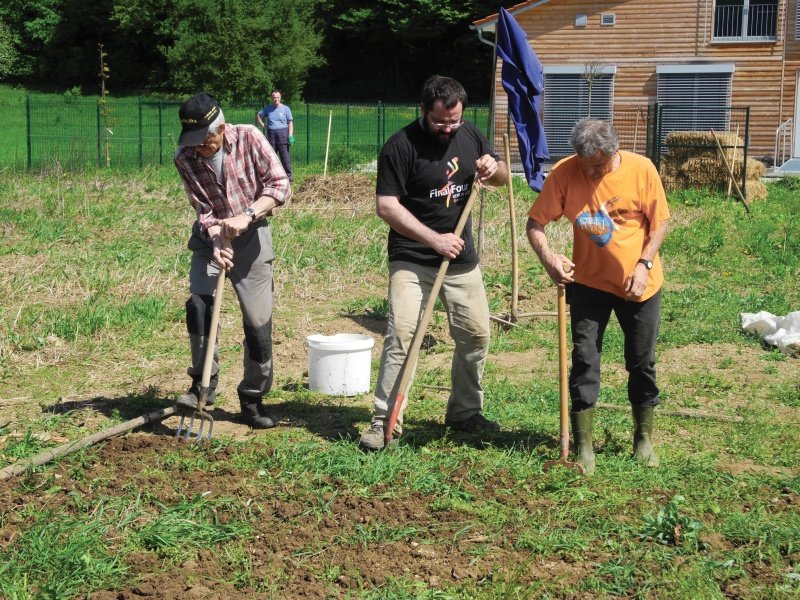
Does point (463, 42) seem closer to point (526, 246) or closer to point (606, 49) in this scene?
point (606, 49)

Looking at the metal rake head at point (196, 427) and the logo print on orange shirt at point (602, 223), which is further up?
the logo print on orange shirt at point (602, 223)

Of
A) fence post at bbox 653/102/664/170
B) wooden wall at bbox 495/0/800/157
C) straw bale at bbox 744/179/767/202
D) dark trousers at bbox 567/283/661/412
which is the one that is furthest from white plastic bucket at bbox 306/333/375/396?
wooden wall at bbox 495/0/800/157

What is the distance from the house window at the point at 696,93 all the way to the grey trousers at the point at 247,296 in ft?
81.5

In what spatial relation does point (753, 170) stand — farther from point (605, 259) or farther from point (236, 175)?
point (236, 175)

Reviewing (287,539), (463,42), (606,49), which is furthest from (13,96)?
(287,539)

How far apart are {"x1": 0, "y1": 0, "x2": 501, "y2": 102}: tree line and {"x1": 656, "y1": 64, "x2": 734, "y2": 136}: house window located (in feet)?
78.8

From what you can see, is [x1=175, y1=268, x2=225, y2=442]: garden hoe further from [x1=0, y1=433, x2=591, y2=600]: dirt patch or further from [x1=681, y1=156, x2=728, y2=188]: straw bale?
[x1=681, y1=156, x2=728, y2=188]: straw bale

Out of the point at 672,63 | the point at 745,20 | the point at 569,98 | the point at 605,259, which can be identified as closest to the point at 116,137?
the point at 569,98

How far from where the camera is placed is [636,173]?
560 centimetres

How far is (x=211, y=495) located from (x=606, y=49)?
90.4ft

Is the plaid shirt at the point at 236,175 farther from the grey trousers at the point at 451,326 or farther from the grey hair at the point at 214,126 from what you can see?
the grey trousers at the point at 451,326

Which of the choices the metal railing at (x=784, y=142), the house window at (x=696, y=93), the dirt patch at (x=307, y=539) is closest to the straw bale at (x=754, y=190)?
the metal railing at (x=784, y=142)

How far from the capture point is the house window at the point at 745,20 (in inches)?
1169

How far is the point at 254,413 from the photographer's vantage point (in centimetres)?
656
